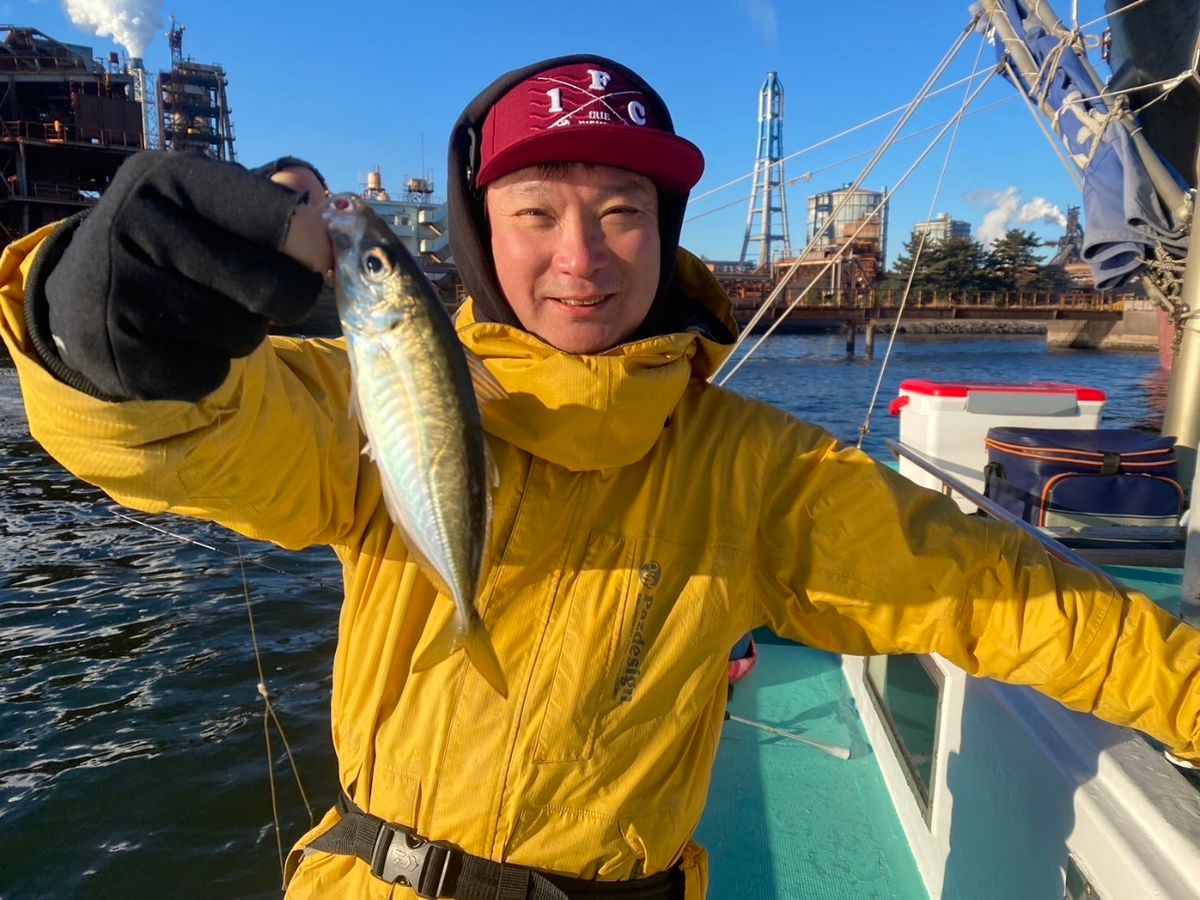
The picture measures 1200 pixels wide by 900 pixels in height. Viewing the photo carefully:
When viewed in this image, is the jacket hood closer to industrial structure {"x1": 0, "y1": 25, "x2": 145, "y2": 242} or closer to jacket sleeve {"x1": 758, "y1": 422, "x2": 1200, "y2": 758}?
jacket sleeve {"x1": 758, "y1": 422, "x2": 1200, "y2": 758}

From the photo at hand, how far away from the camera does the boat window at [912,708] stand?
3557 millimetres

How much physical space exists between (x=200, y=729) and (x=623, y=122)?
6.93 metres

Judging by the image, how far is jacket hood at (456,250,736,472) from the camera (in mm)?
1651

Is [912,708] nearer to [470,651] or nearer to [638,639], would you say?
[638,639]

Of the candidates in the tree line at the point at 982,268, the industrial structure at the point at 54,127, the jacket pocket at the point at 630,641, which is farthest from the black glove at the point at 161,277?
the tree line at the point at 982,268

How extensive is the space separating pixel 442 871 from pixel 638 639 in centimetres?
64

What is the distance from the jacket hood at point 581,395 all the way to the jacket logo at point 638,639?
0.87 ft

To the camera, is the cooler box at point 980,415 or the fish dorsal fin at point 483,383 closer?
the fish dorsal fin at point 483,383

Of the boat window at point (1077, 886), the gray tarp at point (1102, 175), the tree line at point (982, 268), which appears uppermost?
the tree line at point (982, 268)

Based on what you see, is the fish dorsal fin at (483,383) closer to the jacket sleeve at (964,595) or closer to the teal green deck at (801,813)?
the jacket sleeve at (964,595)

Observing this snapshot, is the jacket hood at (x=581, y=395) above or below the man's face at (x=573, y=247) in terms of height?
below

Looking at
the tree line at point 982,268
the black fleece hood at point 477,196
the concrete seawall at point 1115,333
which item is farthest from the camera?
the tree line at point 982,268

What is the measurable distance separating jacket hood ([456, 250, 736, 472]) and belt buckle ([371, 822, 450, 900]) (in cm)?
88

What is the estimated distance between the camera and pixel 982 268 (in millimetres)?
68125
